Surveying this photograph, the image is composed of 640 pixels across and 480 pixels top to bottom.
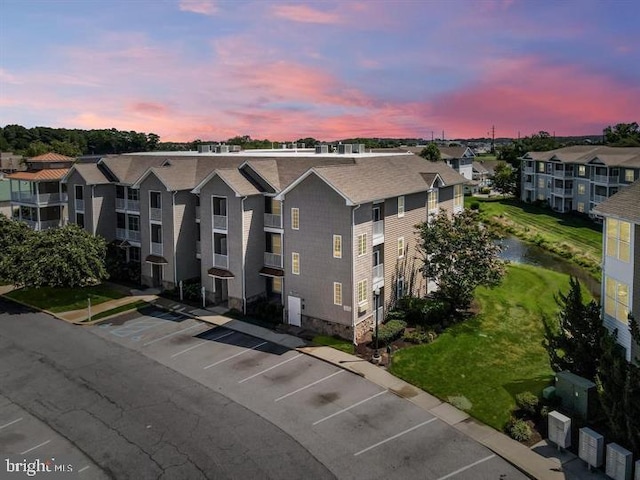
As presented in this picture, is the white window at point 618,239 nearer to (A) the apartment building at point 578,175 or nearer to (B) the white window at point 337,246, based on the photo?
(B) the white window at point 337,246

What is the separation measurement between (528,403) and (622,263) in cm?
754

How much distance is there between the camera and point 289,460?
2103cm

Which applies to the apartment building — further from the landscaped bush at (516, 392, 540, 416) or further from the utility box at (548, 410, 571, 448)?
the utility box at (548, 410, 571, 448)

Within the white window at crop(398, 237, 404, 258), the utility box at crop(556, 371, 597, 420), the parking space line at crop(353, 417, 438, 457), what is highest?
the white window at crop(398, 237, 404, 258)

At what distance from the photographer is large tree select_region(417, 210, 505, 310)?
35.6 metres

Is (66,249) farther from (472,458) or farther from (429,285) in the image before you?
(472,458)

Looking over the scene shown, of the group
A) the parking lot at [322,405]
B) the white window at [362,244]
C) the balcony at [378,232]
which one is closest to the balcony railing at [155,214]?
the parking lot at [322,405]

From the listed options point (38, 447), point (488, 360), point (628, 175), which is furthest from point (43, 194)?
point (628, 175)

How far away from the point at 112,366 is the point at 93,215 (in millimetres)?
22081

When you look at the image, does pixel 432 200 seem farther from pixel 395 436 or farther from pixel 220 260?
pixel 395 436

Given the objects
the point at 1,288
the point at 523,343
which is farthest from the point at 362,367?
the point at 1,288

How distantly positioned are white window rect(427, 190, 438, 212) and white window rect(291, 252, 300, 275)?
41.5 ft

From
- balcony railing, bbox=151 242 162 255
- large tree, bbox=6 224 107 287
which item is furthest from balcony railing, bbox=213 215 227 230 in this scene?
large tree, bbox=6 224 107 287

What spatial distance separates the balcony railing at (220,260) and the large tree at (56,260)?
9.17m
